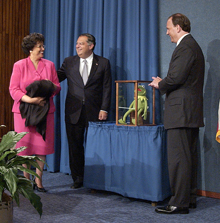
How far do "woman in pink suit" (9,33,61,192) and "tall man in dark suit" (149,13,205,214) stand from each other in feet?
4.19

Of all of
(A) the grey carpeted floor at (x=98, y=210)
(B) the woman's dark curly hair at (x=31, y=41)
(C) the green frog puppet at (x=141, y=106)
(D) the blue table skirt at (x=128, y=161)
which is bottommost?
(A) the grey carpeted floor at (x=98, y=210)

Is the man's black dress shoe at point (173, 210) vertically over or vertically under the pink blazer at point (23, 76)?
under

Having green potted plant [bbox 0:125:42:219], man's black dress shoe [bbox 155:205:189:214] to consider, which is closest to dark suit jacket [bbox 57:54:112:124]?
man's black dress shoe [bbox 155:205:189:214]

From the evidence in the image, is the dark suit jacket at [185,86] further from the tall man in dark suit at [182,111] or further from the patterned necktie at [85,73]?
the patterned necktie at [85,73]

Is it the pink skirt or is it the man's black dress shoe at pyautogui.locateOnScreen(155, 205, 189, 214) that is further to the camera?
the pink skirt

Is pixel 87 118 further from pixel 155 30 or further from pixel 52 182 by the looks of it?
pixel 155 30

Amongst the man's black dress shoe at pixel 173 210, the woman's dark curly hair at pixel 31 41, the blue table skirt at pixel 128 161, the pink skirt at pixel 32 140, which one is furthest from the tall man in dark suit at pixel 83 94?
the man's black dress shoe at pixel 173 210

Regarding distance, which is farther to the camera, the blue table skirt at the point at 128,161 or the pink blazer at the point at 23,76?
the pink blazer at the point at 23,76

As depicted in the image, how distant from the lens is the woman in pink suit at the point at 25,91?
3.35 meters

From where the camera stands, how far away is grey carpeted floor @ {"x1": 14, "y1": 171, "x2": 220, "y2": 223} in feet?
8.74

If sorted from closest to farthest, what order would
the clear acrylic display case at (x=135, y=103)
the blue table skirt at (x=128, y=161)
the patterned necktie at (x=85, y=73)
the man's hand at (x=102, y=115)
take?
the blue table skirt at (x=128, y=161) → the clear acrylic display case at (x=135, y=103) → the man's hand at (x=102, y=115) → the patterned necktie at (x=85, y=73)

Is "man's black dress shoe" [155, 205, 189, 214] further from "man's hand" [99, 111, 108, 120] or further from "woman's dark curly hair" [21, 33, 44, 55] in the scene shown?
"woman's dark curly hair" [21, 33, 44, 55]

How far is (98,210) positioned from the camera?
9.48ft

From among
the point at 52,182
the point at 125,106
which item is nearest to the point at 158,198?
the point at 125,106
